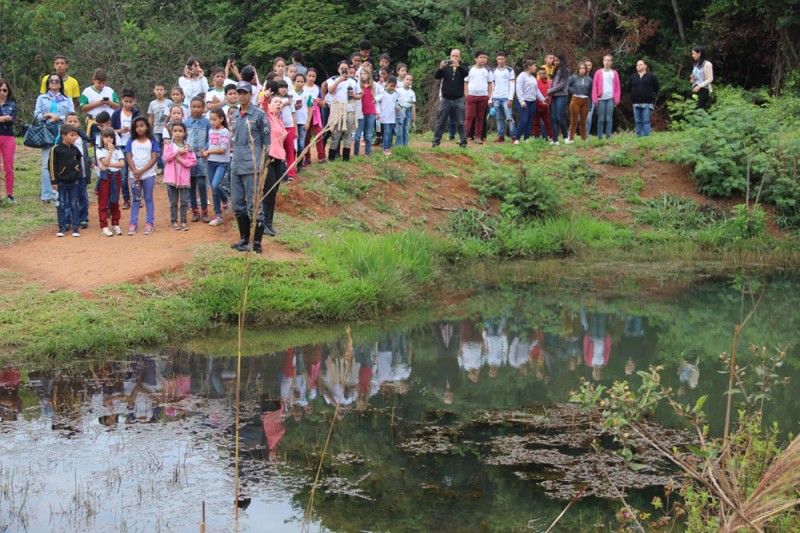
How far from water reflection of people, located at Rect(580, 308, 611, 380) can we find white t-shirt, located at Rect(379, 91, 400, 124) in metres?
5.69

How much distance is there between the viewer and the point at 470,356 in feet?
33.5

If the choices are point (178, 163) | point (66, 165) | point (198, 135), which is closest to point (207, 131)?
point (198, 135)

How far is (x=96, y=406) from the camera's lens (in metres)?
8.20

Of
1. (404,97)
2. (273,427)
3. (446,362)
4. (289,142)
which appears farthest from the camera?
(404,97)

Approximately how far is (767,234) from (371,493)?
1186 cm

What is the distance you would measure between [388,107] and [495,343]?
6666 millimetres

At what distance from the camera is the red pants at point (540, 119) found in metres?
18.7

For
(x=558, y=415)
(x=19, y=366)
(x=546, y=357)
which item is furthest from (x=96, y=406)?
(x=546, y=357)

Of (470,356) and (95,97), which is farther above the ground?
(95,97)

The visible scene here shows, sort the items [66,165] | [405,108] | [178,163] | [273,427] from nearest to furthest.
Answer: [273,427]
[66,165]
[178,163]
[405,108]

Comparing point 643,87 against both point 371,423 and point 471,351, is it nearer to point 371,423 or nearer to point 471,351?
point 471,351

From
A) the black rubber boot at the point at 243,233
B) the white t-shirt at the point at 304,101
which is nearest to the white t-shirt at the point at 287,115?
the white t-shirt at the point at 304,101

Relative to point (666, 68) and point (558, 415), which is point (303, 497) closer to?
point (558, 415)

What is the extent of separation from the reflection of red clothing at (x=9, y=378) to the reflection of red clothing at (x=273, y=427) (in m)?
2.37
